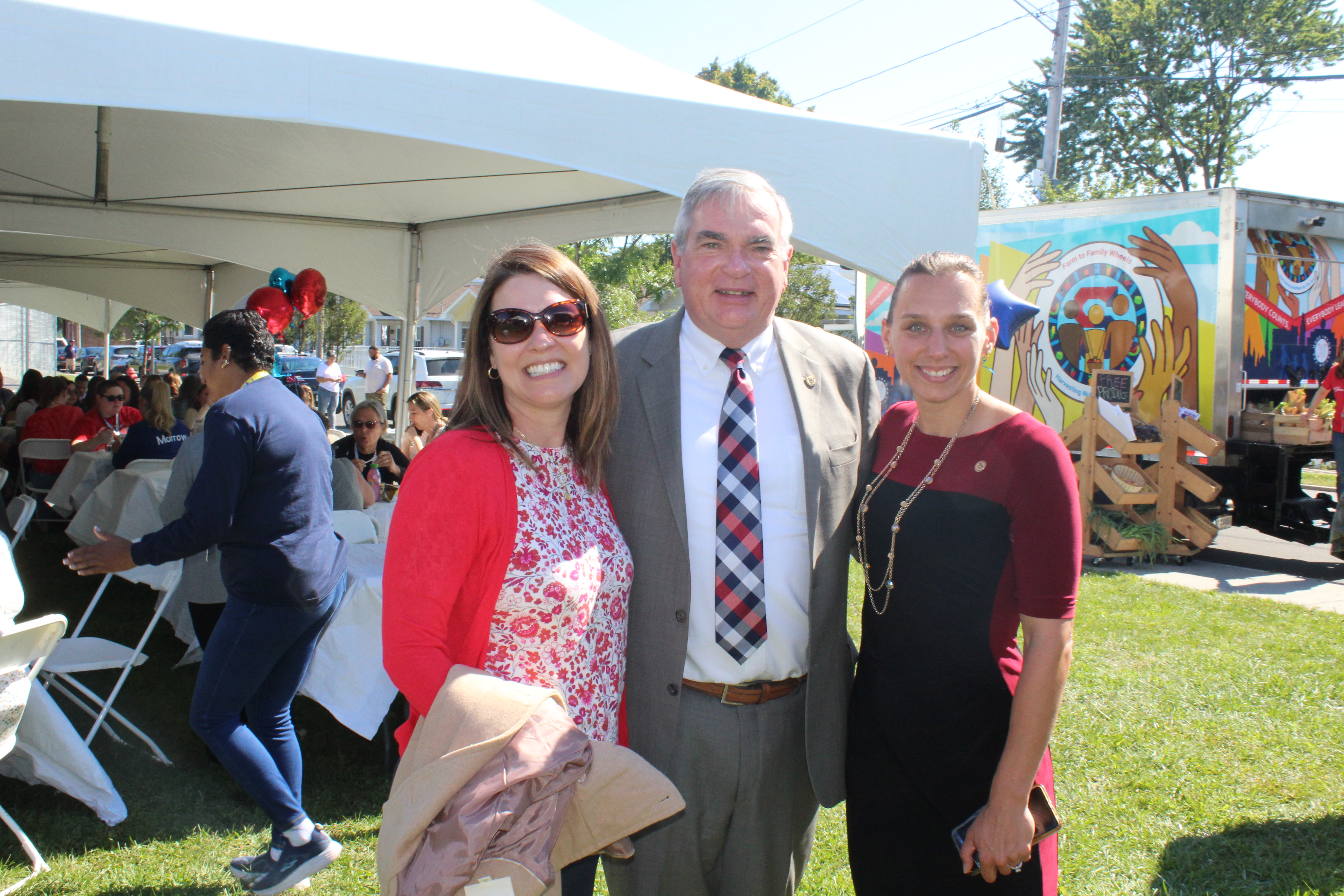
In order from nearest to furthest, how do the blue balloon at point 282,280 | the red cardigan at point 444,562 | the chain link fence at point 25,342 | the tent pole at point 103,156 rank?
the red cardigan at point 444,562, the tent pole at point 103,156, the blue balloon at point 282,280, the chain link fence at point 25,342

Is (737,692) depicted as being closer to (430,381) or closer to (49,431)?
(49,431)

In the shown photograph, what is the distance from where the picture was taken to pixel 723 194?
1.87m

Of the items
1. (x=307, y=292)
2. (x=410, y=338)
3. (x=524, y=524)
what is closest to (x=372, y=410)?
(x=307, y=292)

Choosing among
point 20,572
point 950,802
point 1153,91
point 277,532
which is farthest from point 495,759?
point 1153,91

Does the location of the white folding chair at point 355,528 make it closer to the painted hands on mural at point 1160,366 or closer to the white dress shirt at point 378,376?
the painted hands on mural at point 1160,366

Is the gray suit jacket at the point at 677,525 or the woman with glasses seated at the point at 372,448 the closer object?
the gray suit jacket at the point at 677,525

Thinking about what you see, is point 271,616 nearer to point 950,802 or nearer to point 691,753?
point 691,753

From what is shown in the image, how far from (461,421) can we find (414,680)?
1.50ft

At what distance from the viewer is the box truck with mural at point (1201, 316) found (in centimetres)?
725

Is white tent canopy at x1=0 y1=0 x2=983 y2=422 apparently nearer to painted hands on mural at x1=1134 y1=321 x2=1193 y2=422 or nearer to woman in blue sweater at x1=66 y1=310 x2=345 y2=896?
woman in blue sweater at x1=66 y1=310 x2=345 y2=896

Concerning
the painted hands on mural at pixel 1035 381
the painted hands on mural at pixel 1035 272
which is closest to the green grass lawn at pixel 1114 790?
the painted hands on mural at pixel 1035 381

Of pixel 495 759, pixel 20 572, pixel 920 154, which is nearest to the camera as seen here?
pixel 495 759

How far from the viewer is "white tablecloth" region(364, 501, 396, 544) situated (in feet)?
14.2

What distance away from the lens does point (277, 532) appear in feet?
9.09
